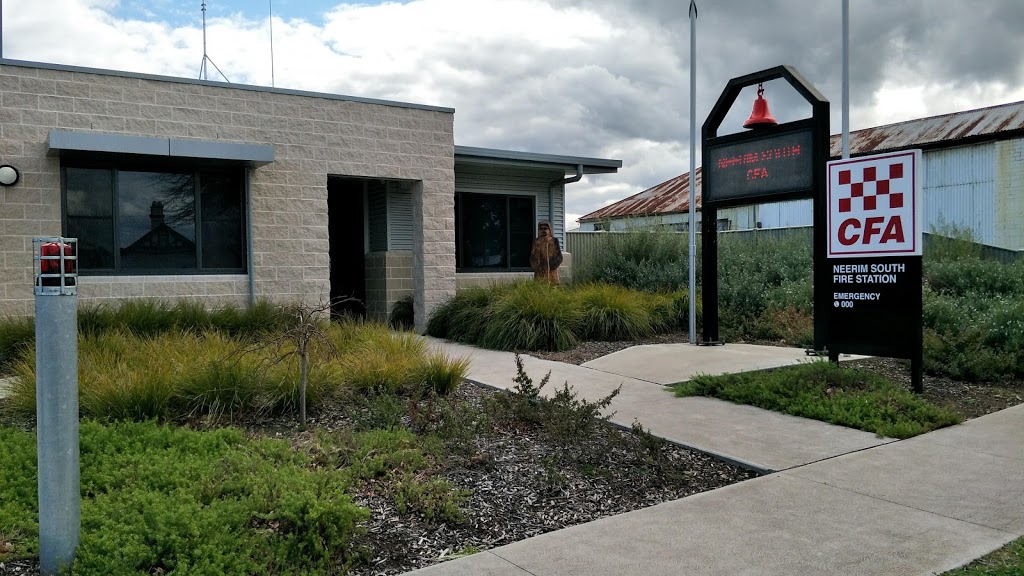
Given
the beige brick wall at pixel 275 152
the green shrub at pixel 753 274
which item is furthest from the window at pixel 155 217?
the green shrub at pixel 753 274

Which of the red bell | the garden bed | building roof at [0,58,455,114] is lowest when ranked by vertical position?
the garden bed

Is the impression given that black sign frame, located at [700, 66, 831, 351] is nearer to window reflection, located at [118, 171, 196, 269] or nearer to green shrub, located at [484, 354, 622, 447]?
green shrub, located at [484, 354, 622, 447]

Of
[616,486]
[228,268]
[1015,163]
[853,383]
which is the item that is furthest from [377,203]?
[1015,163]

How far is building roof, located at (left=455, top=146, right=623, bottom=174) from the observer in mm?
15289

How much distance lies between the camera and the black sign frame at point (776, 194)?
31.0 feet

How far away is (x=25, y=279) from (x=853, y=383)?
1067 centimetres

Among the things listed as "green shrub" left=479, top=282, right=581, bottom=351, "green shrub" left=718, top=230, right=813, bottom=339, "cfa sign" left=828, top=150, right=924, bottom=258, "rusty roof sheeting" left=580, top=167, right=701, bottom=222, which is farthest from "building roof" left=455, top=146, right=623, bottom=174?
"rusty roof sheeting" left=580, top=167, right=701, bottom=222

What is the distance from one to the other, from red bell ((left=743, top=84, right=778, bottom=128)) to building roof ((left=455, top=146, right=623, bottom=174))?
587 cm

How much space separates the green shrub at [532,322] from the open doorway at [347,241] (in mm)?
5192

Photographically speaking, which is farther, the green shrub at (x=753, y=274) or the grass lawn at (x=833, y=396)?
the green shrub at (x=753, y=274)

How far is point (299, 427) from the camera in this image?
20.5ft

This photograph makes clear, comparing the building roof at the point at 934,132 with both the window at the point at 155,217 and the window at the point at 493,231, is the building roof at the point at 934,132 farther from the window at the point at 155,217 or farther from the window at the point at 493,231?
the window at the point at 155,217

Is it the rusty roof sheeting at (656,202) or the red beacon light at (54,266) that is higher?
the rusty roof sheeting at (656,202)

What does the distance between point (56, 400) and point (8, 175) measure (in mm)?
8853
